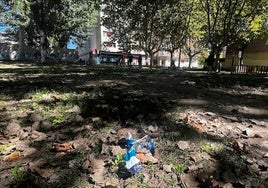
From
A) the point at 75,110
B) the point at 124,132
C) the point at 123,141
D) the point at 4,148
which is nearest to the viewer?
the point at 4,148

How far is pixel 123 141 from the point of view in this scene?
3.79 metres

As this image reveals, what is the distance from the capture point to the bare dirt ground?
124 inches

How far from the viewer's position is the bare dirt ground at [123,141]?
3.15m

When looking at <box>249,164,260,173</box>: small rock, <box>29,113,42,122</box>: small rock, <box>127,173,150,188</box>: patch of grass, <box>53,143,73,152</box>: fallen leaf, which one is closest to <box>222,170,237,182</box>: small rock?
<box>249,164,260,173</box>: small rock

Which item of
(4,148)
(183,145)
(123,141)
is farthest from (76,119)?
(183,145)

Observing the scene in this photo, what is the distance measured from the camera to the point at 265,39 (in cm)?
3800

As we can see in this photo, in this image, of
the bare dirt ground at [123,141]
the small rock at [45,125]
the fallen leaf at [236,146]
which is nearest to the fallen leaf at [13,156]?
the bare dirt ground at [123,141]

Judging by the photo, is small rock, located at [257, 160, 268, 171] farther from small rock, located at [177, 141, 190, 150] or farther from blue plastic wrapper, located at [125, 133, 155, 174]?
blue plastic wrapper, located at [125, 133, 155, 174]

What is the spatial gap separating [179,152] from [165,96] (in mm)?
2713

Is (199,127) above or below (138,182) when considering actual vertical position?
above

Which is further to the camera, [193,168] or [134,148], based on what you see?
[134,148]

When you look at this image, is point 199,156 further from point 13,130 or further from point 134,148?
point 13,130

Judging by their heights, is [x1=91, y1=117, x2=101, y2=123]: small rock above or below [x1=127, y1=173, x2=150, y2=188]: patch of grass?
above

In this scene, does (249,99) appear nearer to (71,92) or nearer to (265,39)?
(71,92)
